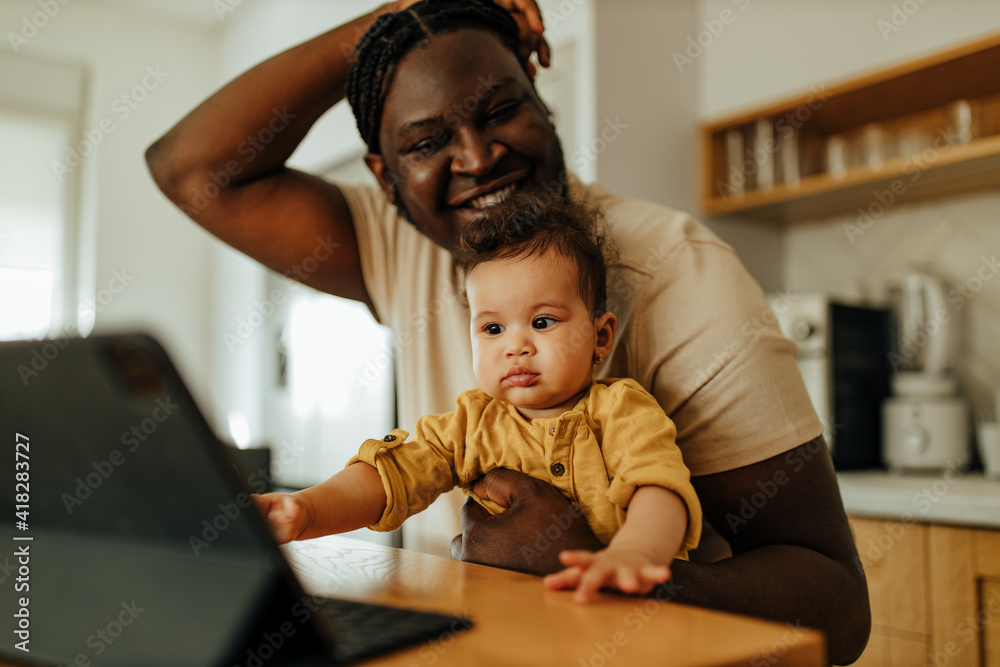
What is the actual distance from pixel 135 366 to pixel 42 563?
179 millimetres

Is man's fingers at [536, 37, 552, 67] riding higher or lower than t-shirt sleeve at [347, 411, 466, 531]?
higher

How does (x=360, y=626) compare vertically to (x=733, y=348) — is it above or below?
below

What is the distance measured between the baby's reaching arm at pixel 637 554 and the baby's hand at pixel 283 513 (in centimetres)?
24

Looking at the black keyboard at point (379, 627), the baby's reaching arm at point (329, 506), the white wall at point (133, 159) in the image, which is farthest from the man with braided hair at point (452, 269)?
the white wall at point (133, 159)

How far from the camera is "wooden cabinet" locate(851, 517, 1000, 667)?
151 cm

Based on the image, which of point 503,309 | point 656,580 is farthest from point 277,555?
point 503,309

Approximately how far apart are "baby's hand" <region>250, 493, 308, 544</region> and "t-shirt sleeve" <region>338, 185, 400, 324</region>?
2.18 ft

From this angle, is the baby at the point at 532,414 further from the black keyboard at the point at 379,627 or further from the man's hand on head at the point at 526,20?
the man's hand on head at the point at 526,20

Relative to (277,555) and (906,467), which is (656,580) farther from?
(906,467)

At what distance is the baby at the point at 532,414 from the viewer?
2.42ft

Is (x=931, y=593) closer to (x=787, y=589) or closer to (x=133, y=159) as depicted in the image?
(x=787, y=589)

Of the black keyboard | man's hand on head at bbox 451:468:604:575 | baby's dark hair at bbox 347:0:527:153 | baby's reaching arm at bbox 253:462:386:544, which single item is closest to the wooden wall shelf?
baby's dark hair at bbox 347:0:527:153

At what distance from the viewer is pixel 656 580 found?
514 mm

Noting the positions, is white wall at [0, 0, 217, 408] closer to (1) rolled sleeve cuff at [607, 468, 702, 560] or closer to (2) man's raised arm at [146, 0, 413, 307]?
(2) man's raised arm at [146, 0, 413, 307]
